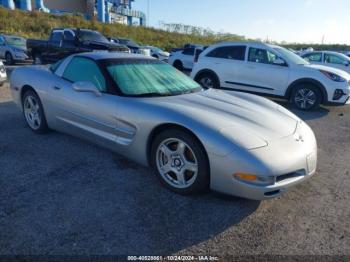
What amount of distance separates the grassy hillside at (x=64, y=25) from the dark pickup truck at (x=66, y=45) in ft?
54.0

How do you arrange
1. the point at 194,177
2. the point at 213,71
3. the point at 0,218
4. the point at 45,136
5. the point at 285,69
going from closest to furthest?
the point at 0,218 → the point at 194,177 → the point at 45,136 → the point at 285,69 → the point at 213,71

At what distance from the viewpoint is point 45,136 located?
4762mm

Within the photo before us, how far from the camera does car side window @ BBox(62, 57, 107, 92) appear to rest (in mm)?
3846

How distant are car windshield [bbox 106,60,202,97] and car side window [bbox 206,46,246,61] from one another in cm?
473

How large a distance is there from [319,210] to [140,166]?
2.03 metres

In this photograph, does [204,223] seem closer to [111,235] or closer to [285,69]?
[111,235]

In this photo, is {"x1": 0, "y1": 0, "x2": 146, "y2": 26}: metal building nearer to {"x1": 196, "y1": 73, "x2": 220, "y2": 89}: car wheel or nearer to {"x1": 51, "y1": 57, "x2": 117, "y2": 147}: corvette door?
{"x1": 196, "y1": 73, "x2": 220, "y2": 89}: car wheel

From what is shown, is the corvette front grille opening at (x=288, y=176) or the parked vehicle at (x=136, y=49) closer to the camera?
the corvette front grille opening at (x=288, y=176)

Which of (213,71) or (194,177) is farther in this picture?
(213,71)

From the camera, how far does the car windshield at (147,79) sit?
3717 millimetres

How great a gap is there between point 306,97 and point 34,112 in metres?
6.29

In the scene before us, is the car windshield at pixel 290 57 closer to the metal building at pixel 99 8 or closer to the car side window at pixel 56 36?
the car side window at pixel 56 36

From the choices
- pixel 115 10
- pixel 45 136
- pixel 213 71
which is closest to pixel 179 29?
pixel 115 10

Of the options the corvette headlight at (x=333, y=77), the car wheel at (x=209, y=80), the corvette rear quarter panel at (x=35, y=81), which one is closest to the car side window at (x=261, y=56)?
the car wheel at (x=209, y=80)
